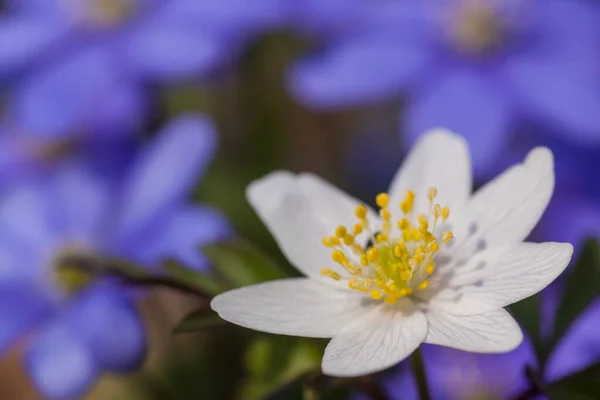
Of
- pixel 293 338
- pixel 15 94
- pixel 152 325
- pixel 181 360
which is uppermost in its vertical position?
pixel 293 338

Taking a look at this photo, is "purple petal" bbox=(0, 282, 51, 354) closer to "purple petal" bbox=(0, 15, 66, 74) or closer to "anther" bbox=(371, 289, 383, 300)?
"purple petal" bbox=(0, 15, 66, 74)

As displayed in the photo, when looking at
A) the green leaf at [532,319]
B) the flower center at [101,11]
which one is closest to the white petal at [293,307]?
the green leaf at [532,319]

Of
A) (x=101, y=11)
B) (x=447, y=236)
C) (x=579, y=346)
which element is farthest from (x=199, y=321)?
(x=101, y=11)

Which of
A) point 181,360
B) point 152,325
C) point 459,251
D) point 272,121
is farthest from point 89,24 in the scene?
point 459,251

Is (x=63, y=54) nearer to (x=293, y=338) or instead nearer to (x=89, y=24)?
(x=89, y=24)

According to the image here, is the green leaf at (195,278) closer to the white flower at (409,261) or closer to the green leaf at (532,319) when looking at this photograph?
the white flower at (409,261)

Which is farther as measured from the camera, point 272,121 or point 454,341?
point 272,121

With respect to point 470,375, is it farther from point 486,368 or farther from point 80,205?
point 80,205
